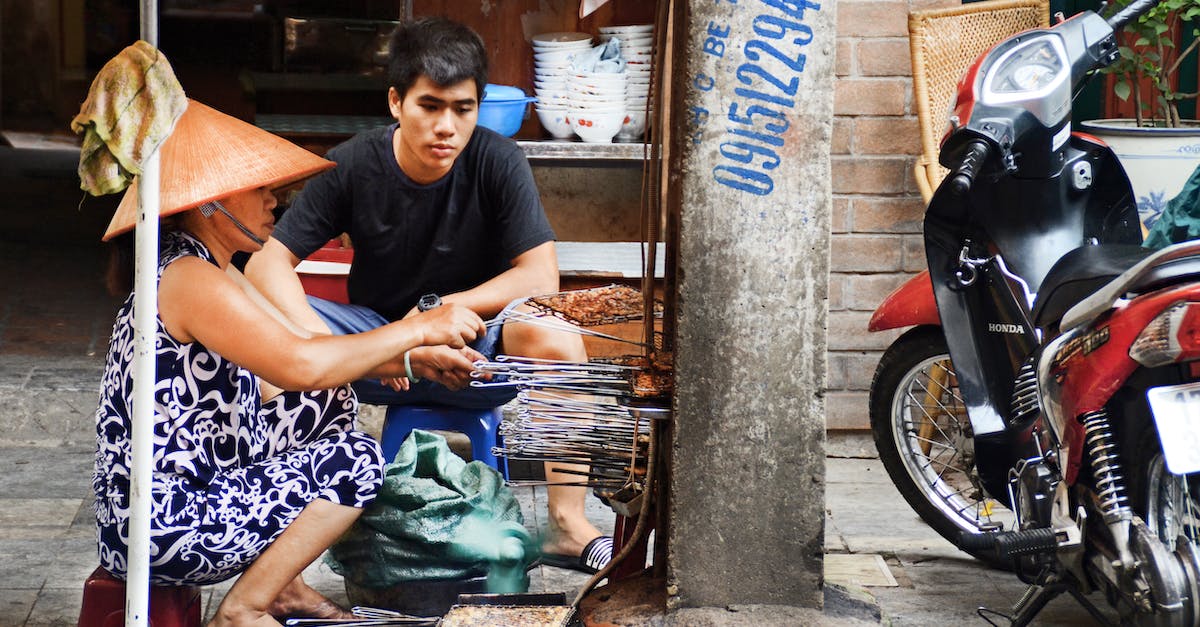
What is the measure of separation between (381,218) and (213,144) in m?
1.19

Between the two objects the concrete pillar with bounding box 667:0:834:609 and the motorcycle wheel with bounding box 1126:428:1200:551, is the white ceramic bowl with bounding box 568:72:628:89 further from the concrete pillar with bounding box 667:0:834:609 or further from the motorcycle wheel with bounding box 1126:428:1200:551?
the motorcycle wheel with bounding box 1126:428:1200:551

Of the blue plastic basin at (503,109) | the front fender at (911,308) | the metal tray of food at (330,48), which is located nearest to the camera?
the front fender at (911,308)

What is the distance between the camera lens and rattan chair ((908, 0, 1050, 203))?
4.48 m

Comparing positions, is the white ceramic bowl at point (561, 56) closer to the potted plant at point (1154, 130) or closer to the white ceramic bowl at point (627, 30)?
the white ceramic bowl at point (627, 30)

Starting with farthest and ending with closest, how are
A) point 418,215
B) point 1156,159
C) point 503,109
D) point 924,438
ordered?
point 503,109 < point 1156,159 < point 924,438 < point 418,215

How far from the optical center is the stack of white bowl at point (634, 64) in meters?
5.07

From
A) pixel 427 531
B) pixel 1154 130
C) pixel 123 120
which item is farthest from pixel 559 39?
pixel 123 120

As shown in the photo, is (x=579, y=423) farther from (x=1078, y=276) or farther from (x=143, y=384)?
(x=1078, y=276)

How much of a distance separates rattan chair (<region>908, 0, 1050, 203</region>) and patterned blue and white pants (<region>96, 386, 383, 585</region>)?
232 centimetres

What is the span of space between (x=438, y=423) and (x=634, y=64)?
73.6 inches

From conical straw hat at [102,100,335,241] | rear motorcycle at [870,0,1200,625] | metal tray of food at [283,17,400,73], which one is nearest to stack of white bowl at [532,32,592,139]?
rear motorcycle at [870,0,1200,625]

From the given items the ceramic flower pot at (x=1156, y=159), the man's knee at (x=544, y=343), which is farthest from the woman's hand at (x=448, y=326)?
the ceramic flower pot at (x=1156, y=159)

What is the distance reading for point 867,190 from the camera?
4.80 m

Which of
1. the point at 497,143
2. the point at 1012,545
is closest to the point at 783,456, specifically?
the point at 1012,545
